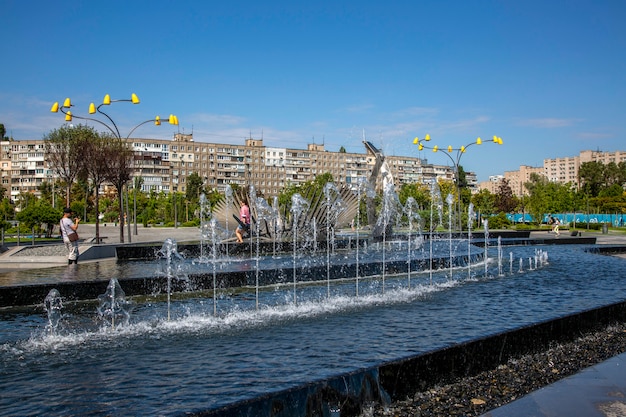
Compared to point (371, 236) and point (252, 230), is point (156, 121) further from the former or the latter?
point (371, 236)

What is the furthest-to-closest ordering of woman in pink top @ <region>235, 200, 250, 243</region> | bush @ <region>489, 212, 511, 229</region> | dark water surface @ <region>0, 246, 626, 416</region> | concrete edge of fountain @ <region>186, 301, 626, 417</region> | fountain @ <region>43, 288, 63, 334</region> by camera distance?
bush @ <region>489, 212, 511, 229</region>, woman in pink top @ <region>235, 200, 250, 243</region>, fountain @ <region>43, 288, 63, 334</region>, dark water surface @ <region>0, 246, 626, 416</region>, concrete edge of fountain @ <region>186, 301, 626, 417</region>

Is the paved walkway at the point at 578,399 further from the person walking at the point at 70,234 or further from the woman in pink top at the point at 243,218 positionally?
the woman in pink top at the point at 243,218

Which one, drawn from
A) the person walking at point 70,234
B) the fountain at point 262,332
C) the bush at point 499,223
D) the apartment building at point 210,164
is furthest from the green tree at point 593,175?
the person walking at point 70,234

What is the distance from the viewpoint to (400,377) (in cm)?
564

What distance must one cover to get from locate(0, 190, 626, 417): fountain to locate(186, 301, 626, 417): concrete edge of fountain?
0.05ft

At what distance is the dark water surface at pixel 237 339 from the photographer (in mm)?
5531

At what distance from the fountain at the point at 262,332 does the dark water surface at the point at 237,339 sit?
28 millimetres

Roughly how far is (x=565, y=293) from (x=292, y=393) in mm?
9118

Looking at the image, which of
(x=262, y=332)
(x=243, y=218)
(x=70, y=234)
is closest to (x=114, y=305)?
(x=262, y=332)

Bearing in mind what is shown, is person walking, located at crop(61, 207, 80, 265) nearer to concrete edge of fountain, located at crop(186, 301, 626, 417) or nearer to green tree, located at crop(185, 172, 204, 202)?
concrete edge of fountain, located at crop(186, 301, 626, 417)

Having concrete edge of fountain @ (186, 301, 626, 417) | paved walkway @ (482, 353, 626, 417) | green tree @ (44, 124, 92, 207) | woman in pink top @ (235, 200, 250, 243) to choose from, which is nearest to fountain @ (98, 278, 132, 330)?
concrete edge of fountain @ (186, 301, 626, 417)

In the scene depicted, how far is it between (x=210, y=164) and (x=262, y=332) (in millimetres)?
124328

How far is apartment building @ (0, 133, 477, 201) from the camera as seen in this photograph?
118312 millimetres

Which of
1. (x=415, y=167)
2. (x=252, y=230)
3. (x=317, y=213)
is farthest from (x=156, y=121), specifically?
(x=415, y=167)
